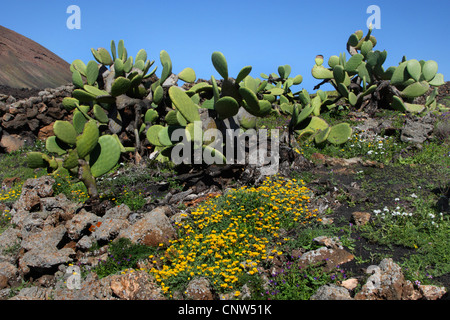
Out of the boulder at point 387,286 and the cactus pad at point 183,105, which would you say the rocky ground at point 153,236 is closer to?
the boulder at point 387,286

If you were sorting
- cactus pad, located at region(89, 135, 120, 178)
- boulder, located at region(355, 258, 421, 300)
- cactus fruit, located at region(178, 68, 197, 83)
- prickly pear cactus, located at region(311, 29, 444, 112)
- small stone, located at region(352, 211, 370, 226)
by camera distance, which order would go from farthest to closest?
prickly pear cactus, located at region(311, 29, 444, 112) → cactus fruit, located at region(178, 68, 197, 83) → cactus pad, located at region(89, 135, 120, 178) → small stone, located at region(352, 211, 370, 226) → boulder, located at region(355, 258, 421, 300)

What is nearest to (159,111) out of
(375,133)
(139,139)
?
(139,139)

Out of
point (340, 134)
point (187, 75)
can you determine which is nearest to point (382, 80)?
point (340, 134)

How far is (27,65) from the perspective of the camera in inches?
1401

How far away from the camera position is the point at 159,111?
12.4m

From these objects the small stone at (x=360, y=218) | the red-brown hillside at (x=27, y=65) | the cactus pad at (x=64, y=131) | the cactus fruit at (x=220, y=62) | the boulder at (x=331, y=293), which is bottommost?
the boulder at (x=331, y=293)

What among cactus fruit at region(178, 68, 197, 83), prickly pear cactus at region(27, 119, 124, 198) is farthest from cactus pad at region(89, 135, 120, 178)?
cactus fruit at region(178, 68, 197, 83)

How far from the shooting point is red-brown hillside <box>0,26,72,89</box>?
32438 mm

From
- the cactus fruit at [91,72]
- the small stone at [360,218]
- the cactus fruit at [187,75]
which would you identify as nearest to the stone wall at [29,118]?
the cactus fruit at [91,72]

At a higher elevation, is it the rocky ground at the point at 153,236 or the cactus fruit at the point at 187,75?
the cactus fruit at the point at 187,75

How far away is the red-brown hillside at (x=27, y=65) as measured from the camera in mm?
32438

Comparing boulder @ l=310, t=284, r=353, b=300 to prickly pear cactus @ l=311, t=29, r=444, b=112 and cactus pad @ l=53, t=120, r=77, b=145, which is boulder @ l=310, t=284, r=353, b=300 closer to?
cactus pad @ l=53, t=120, r=77, b=145

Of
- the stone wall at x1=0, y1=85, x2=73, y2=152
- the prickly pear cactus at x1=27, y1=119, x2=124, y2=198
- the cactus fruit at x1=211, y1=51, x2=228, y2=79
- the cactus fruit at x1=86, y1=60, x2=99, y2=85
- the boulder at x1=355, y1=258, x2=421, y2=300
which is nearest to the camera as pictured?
the boulder at x1=355, y1=258, x2=421, y2=300

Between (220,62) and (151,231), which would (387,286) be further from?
(220,62)
